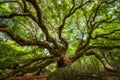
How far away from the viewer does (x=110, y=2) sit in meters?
8.31

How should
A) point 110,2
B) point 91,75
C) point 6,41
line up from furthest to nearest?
point 6,41
point 110,2
point 91,75

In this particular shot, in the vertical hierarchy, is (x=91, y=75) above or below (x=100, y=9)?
below

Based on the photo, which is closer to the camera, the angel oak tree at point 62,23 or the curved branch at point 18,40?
the curved branch at point 18,40

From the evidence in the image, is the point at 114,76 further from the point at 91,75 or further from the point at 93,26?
the point at 93,26

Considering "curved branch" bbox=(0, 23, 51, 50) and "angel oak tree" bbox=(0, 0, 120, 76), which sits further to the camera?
"angel oak tree" bbox=(0, 0, 120, 76)

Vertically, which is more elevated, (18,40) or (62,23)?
(62,23)

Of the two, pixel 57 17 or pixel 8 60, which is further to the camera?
pixel 8 60

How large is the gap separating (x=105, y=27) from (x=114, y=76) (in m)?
6.66

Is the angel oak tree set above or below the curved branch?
above

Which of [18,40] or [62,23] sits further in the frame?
[62,23]

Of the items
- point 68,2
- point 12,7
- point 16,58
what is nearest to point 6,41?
point 16,58

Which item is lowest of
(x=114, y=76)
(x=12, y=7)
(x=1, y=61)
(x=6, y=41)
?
(x=114, y=76)

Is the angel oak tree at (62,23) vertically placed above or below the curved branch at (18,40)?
above

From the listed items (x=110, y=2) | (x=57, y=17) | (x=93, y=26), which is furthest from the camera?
(x=57, y=17)
